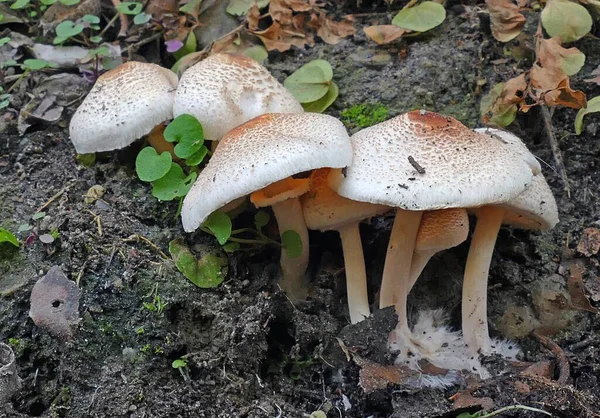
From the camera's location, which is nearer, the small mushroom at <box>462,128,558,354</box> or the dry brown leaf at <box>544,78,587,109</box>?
the small mushroom at <box>462,128,558,354</box>

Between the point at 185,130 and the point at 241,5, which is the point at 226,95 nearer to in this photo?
the point at 185,130

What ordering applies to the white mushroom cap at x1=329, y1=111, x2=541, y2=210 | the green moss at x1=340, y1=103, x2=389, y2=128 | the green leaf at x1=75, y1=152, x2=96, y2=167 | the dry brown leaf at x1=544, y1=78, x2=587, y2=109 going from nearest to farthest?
the white mushroom cap at x1=329, y1=111, x2=541, y2=210, the dry brown leaf at x1=544, y1=78, x2=587, y2=109, the green leaf at x1=75, y1=152, x2=96, y2=167, the green moss at x1=340, y1=103, x2=389, y2=128

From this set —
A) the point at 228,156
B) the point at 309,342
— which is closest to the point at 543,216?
the point at 309,342

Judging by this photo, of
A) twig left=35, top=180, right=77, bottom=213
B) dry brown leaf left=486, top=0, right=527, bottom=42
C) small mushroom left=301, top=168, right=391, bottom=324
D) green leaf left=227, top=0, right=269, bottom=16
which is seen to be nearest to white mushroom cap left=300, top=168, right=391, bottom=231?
small mushroom left=301, top=168, right=391, bottom=324

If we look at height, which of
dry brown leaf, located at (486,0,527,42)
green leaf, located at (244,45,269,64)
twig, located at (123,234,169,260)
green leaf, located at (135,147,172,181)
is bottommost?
twig, located at (123,234,169,260)

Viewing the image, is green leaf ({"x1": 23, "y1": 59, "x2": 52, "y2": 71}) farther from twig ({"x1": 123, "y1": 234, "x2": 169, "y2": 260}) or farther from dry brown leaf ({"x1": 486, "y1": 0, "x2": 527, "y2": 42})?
dry brown leaf ({"x1": 486, "y1": 0, "x2": 527, "y2": 42})

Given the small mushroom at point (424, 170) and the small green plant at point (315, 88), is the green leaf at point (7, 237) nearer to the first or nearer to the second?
the small mushroom at point (424, 170)

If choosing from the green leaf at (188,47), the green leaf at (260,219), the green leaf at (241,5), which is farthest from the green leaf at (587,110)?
the green leaf at (188,47)
